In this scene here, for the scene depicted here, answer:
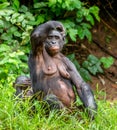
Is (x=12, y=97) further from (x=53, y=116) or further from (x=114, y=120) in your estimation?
(x=114, y=120)

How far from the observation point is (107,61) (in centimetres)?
835

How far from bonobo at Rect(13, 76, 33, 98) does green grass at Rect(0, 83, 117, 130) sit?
4.1 inches

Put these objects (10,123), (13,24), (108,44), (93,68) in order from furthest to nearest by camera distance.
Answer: (108,44) → (93,68) → (13,24) → (10,123)

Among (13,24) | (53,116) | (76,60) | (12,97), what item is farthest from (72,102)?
(76,60)

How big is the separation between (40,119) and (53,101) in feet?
0.65

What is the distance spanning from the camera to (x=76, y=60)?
852 cm

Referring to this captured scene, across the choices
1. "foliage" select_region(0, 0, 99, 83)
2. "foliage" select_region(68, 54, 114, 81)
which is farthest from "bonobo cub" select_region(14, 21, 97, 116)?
"foliage" select_region(68, 54, 114, 81)

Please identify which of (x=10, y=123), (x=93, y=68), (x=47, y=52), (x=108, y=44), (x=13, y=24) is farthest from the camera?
(x=108, y=44)

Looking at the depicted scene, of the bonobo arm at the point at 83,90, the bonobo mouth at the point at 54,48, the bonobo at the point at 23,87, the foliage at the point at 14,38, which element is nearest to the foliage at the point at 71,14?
the foliage at the point at 14,38

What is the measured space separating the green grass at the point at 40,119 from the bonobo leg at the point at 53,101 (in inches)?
2.2

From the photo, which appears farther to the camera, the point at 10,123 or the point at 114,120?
the point at 114,120

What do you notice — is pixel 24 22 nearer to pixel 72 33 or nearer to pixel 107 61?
pixel 72 33

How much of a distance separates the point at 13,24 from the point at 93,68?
4.69ft

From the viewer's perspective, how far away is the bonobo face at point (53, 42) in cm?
490
